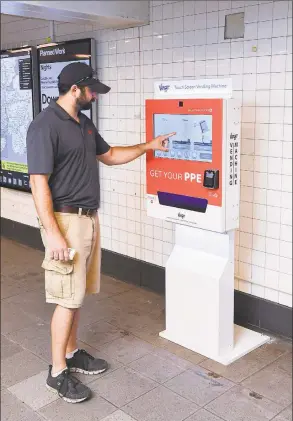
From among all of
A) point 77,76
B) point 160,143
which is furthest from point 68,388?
point 77,76

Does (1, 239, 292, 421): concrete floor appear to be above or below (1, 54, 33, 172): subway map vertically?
below

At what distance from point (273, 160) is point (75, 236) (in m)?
1.41

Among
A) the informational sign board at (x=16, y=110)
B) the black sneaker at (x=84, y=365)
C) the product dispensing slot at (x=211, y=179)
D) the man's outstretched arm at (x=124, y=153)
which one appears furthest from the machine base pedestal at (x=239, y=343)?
the informational sign board at (x=16, y=110)

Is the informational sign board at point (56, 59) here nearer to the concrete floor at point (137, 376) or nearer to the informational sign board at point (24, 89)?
the informational sign board at point (24, 89)

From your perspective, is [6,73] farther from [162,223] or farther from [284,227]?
[284,227]

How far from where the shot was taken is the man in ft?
9.05

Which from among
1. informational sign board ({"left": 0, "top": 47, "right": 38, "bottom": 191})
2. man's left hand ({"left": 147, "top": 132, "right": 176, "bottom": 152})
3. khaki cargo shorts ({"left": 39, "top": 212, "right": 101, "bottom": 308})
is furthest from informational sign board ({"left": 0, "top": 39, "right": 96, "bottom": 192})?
khaki cargo shorts ({"left": 39, "top": 212, "right": 101, "bottom": 308})

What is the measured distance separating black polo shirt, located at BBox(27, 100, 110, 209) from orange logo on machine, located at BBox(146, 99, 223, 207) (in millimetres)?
505

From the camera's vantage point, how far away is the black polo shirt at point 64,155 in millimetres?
2725

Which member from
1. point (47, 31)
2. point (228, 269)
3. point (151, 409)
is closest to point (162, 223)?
point (228, 269)

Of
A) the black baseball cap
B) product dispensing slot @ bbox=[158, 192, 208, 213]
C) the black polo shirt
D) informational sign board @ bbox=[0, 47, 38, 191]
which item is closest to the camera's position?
the black polo shirt

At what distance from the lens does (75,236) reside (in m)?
2.89

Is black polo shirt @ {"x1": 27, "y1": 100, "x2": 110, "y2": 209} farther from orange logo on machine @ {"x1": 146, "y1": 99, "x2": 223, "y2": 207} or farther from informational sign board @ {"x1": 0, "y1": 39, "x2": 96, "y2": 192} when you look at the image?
informational sign board @ {"x1": 0, "y1": 39, "x2": 96, "y2": 192}

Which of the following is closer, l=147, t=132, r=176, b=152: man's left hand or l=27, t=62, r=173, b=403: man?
l=27, t=62, r=173, b=403: man
